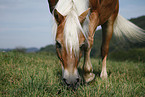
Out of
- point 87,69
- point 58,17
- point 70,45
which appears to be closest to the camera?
point 70,45

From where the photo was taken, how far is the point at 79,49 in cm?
204

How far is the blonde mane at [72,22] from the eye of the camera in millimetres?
1924

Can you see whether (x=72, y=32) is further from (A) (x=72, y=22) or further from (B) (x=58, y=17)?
(B) (x=58, y=17)

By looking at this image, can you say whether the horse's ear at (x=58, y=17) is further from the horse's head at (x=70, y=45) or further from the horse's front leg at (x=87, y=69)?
the horse's front leg at (x=87, y=69)

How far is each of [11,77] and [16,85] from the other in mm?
457

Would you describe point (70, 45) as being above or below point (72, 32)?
below

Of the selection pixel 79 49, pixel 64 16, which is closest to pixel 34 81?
pixel 79 49

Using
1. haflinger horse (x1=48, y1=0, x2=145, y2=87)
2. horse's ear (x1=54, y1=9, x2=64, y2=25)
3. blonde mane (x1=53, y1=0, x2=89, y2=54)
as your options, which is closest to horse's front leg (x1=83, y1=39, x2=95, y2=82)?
haflinger horse (x1=48, y1=0, x2=145, y2=87)

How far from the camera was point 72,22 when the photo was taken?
1985 millimetres

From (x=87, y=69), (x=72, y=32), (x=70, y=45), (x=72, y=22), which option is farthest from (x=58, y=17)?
(x=87, y=69)

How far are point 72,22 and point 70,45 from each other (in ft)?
1.11

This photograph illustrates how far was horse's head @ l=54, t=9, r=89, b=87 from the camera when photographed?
1.92 m

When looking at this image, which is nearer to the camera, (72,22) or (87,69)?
(72,22)

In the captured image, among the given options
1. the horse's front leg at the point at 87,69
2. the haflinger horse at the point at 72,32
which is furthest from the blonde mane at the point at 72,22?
the horse's front leg at the point at 87,69
